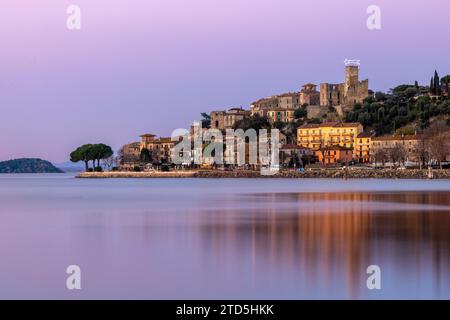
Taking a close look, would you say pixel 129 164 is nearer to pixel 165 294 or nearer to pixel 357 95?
pixel 357 95

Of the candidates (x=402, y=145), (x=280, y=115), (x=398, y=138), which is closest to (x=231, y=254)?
(x=402, y=145)

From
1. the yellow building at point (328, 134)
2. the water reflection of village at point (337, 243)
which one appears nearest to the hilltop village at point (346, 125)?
the yellow building at point (328, 134)

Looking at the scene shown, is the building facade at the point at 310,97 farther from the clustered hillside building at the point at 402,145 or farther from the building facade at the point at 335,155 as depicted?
the clustered hillside building at the point at 402,145

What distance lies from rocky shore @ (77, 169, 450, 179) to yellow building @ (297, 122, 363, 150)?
813 centimetres

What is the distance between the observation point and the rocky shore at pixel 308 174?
64938 mm

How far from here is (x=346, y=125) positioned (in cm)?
8288

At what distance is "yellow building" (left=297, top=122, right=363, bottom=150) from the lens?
82.1 metres

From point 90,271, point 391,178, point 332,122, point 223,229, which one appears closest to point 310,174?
point 391,178

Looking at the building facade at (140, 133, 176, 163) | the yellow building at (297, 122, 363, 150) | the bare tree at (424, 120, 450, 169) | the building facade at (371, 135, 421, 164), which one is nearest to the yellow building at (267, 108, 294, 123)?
the yellow building at (297, 122, 363, 150)

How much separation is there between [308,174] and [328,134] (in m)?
11.5

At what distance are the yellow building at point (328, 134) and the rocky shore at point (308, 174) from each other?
813 cm

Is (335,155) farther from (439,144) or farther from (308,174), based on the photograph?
(439,144)
